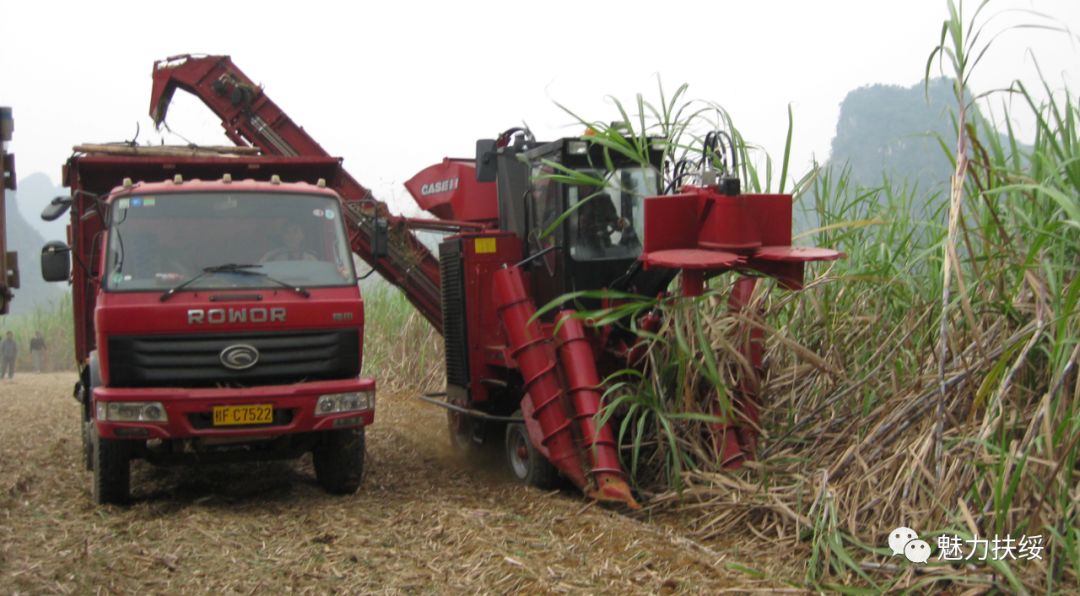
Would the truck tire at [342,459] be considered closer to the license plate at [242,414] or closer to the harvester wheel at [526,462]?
the license plate at [242,414]

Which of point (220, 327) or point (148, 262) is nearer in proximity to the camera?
point (220, 327)

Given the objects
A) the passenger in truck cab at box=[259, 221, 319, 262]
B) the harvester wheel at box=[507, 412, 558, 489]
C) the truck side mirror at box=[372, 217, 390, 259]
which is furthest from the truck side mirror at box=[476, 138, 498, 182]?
the harvester wheel at box=[507, 412, 558, 489]

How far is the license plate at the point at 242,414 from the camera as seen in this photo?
6.09 m

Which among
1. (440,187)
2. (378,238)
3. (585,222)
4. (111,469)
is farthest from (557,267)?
(111,469)

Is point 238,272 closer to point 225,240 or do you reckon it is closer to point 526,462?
point 225,240

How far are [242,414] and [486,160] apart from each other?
2.49 m

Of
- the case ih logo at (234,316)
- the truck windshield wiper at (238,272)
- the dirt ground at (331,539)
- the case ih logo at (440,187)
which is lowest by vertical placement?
the dirt ground at (331,539)

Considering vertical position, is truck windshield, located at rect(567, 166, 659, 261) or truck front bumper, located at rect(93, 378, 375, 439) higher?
truck windshield, located at rect(567, 166, 659, 261)

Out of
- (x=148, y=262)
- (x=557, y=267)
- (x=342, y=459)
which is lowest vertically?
(x=342, y=459)

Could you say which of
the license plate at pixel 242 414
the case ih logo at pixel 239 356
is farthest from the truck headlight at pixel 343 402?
the case ih logo at pixel 239 356

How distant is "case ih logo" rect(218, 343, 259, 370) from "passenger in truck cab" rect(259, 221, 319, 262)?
2.24 feet

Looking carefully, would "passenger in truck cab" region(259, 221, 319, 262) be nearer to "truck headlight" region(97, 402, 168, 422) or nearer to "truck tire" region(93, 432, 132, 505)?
"truck headlight" region(97, 402, 168, 422)

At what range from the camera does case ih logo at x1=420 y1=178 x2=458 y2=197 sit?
27.4 ft

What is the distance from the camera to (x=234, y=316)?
6.16 meters
